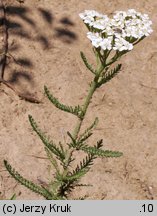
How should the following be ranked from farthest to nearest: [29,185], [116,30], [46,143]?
[29,185] → [46,143] → [116,30]

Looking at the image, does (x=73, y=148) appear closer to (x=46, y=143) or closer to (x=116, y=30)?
(x=46, y=143)

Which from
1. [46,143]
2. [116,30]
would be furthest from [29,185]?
[116,30]

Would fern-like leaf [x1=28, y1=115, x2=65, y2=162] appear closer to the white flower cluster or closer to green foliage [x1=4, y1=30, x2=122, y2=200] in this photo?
green foliage [x1=4, y1=30, x2=122, y2=200]

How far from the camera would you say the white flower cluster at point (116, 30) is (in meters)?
2.95

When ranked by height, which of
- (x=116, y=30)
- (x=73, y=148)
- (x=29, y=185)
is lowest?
(x=29, y=185)

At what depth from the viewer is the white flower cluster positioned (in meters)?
2.95

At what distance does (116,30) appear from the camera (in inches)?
122

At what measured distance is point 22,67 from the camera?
5359mm

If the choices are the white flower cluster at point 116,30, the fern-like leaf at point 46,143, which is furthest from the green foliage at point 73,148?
the white flower cluster at point 116,30

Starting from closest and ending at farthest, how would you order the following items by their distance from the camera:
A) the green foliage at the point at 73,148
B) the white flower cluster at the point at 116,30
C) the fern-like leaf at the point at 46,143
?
the white flower cluster at the point at 116,30
the green foliage at the point at 73,148
the fern-like leaf at the point at 46,143

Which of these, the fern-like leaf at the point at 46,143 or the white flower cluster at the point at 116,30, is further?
the fern-like leaf at the point at 46,143

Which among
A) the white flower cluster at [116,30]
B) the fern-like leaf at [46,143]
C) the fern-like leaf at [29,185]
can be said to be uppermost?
the white flower cluster at [116,30]

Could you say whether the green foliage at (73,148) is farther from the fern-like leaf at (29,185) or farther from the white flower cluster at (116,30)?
the white flower cluster at (116,30)
